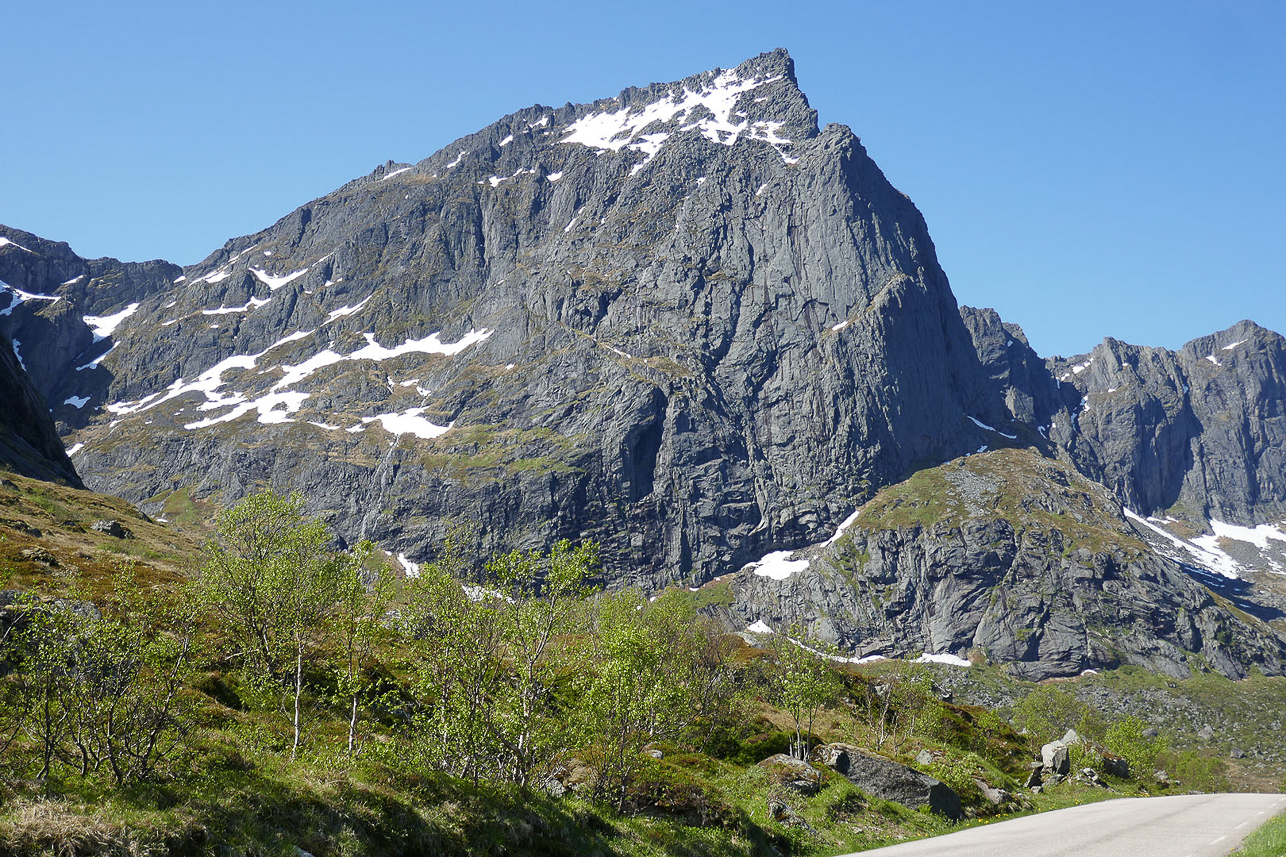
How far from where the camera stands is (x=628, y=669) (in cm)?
2728

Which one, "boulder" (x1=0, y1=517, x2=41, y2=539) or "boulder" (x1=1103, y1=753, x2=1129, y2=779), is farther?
"boulder" (x1=1103, y1=753, x2=1129, y2=779)

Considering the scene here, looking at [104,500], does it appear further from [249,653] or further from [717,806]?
[717,806]

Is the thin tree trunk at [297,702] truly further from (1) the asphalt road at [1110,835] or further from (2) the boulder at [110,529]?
(2) the boulder at [110,529]

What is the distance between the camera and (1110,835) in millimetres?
27984

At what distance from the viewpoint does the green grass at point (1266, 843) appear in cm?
2089

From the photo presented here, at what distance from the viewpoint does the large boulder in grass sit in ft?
125

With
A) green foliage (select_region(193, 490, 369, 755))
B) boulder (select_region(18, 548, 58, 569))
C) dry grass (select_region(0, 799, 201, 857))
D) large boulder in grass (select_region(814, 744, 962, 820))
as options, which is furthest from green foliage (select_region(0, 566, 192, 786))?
large boulder in grass (select_region(814, 744, 962, 820))

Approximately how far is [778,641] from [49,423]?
13954 cm

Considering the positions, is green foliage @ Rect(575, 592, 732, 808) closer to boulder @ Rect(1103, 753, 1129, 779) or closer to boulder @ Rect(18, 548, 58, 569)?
boulder @ Rect(18, 548, 58, 569)

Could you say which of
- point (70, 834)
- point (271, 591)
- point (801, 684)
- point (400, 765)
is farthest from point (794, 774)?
point (70, 834)

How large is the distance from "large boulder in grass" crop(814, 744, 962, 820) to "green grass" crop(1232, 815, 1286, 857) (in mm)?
15322

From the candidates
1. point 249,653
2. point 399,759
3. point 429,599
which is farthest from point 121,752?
point 249,653

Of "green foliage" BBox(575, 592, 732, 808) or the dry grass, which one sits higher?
the dry grass

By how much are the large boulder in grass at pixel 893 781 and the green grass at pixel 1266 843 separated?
50.3ft
